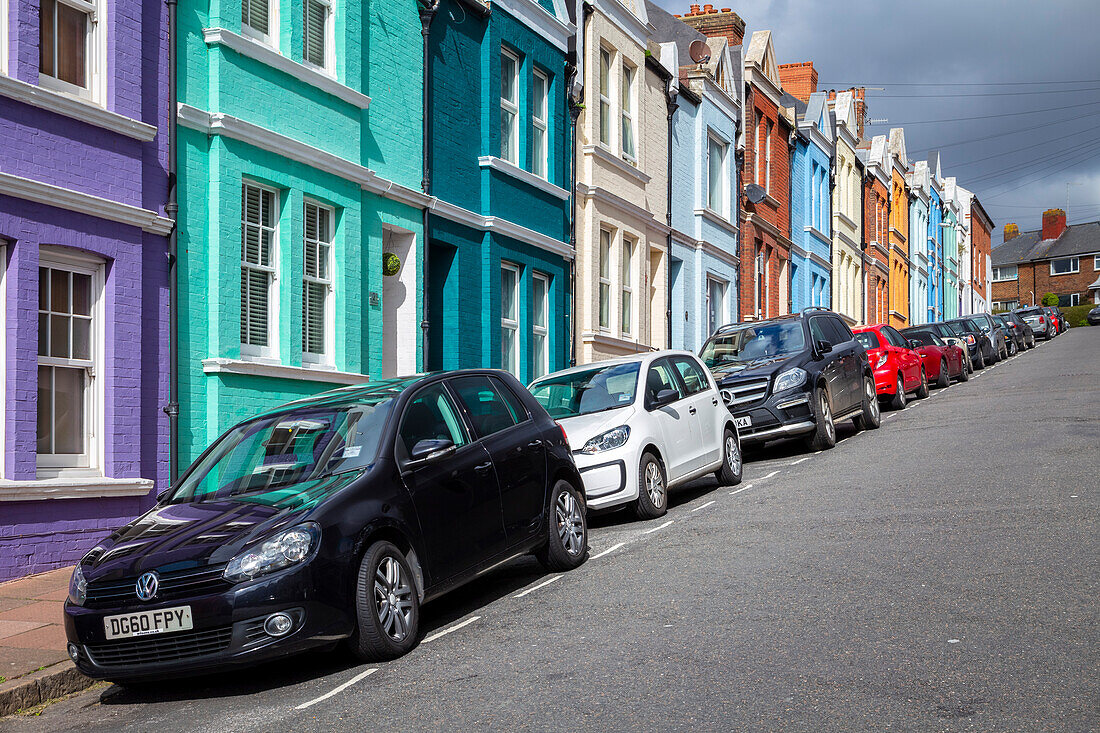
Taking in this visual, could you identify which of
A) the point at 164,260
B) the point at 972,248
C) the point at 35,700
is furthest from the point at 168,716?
the point at 972,248

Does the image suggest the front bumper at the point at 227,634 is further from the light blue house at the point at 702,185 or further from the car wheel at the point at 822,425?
the light blue house at the point at 702,185

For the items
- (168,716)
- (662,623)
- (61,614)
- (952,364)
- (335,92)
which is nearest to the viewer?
(168,716)

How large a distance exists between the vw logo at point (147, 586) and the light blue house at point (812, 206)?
30.9 meters

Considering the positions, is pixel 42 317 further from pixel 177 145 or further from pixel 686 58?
pixel 686 58

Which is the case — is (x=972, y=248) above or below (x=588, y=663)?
above

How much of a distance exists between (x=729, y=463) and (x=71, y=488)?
7.37 m

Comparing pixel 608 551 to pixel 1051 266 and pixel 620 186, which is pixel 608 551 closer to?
pixel 620 186

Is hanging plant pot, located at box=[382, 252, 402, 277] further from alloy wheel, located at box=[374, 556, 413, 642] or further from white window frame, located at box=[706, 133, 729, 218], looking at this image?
white window frame, located at box=[706, 133, 729, 218]

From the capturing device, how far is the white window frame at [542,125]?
20031mm

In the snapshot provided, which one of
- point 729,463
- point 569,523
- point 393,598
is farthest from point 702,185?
point 393,598

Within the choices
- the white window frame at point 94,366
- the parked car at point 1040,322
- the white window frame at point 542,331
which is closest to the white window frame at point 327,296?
the white window frame at point 94,366

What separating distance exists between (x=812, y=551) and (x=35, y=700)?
18.0 ft

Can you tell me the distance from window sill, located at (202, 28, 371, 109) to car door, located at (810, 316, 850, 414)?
24.4ft

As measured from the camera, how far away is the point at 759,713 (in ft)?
17.1
